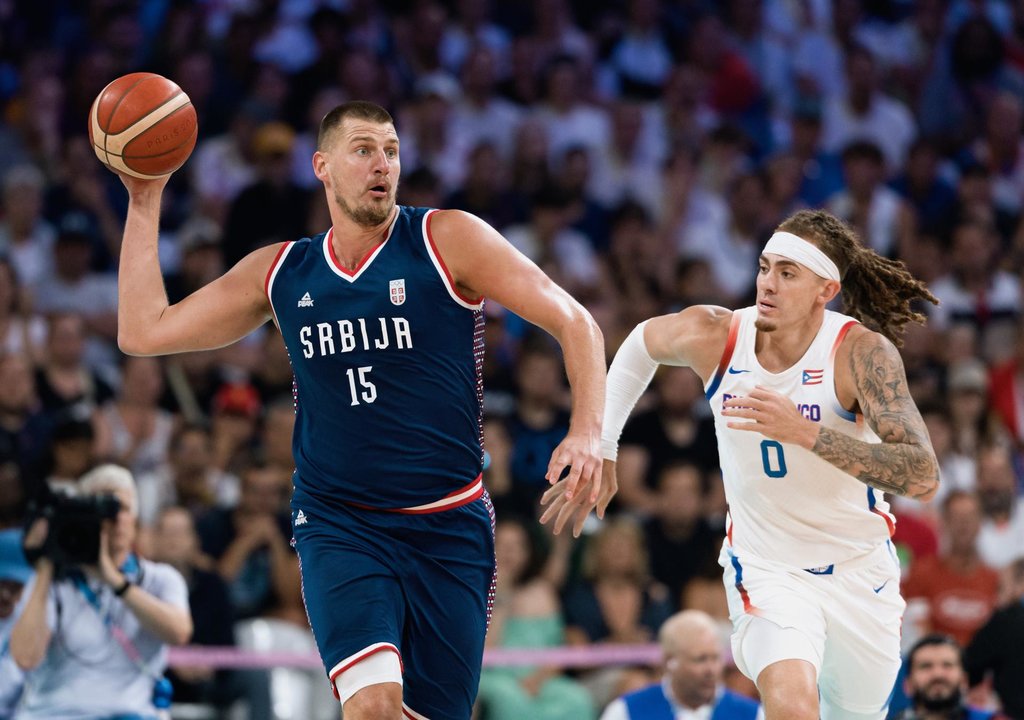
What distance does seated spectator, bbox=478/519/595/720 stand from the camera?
33.0 ft

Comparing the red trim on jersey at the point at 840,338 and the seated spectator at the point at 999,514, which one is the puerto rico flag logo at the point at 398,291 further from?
the seated spectator at the point at 999,514

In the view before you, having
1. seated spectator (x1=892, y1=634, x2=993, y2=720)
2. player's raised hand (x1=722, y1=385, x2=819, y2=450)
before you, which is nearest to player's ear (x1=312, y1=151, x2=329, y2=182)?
player's raised hand (x1=722, y1=385, x2=819, y2=450)

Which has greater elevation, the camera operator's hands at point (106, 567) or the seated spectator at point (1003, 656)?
the camera operator's hands at point (106, 567)

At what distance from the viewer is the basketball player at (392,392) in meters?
6.11

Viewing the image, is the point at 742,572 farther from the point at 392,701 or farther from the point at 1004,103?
the point at 1004,103

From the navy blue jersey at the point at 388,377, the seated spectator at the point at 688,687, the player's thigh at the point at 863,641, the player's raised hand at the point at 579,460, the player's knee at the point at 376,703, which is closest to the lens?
the player's raised hand at the point at 579,460

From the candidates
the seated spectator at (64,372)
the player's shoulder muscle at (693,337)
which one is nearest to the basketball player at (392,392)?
the player's shoulder muscle at (693,337)

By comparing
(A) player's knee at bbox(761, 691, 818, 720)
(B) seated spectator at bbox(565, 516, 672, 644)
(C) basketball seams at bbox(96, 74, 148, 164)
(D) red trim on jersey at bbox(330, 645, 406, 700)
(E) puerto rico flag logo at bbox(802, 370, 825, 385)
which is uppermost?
(C) basketball seams at bbox(96, 74, 148, 164)

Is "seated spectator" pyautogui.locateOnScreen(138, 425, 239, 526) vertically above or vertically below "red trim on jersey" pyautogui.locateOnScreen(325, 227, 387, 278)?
below

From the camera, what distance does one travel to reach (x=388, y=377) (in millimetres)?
6160

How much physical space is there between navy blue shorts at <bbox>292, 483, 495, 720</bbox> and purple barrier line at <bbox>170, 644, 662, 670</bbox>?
3667 millimetres

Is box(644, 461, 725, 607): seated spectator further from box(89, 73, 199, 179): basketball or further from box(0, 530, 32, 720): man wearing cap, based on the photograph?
box(89, 73, 199, 179): basketball

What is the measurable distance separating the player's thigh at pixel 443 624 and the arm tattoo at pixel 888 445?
145cm

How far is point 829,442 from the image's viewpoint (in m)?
6.17
